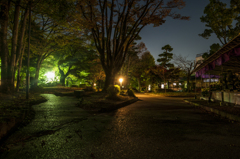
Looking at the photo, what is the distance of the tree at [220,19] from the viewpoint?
2203cm

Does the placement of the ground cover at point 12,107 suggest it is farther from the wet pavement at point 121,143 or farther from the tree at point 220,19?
the tree at point 220,19

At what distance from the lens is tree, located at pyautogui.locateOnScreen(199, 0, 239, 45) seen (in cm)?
2203

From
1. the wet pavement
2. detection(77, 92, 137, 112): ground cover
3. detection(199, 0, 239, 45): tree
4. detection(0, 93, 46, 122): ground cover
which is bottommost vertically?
the wet pavement

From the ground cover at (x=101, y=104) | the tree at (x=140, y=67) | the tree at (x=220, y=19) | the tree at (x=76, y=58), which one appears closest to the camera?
the ground cover at (x=101, y=104)

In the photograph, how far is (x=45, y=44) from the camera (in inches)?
848

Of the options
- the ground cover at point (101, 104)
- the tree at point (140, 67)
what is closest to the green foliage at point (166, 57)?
the tree at point (140, 67)

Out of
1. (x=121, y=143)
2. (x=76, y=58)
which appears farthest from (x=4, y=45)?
(x=76, y=58)

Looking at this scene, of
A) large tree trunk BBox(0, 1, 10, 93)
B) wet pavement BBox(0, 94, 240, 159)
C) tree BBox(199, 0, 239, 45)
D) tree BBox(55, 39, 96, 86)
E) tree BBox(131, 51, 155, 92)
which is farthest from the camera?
tree BBox(131, 51, 155, 92)

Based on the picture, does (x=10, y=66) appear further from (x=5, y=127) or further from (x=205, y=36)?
(x=205, y=36)

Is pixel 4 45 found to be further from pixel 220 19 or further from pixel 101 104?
pixel 220 19

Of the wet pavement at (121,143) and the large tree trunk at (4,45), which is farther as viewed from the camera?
the large tree trunk at (4,45)

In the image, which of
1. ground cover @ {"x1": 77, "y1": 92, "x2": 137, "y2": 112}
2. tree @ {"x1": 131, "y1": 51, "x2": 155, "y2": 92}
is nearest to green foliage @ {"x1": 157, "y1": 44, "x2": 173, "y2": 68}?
tree @ {"x1": 131, "y1": 51, "x2": 155, "y2": 92}

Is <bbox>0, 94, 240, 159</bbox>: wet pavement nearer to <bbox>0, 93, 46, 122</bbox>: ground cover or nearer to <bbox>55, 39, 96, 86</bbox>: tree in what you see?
<bbox>0, 93, 46, 122</bbox>: ground cover

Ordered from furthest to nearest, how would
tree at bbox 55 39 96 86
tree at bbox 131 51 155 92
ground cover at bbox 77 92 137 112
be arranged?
1. tree at bbox 131 51 155 92
2. tree at bbox 55 39 96 86
3. ground cover at bbox 77 92 137 112
